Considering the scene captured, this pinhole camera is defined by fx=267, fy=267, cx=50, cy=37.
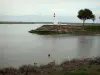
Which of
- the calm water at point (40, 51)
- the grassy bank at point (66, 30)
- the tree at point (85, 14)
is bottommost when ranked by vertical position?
the grassy bank at point (66, 30)

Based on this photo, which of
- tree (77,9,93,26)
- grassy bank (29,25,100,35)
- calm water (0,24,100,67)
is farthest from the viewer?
tree (77,9,93,26)

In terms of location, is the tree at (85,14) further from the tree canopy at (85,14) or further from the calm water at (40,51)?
the calm water at (40,51)

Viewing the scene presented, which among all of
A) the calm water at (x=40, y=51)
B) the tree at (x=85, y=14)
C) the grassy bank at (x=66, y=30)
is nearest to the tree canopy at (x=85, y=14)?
the tree at (x=85, y=14)

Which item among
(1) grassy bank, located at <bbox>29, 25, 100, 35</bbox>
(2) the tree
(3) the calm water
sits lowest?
(1) grassy bank, located at <bbox>29, 25, 100, 35</bbox>

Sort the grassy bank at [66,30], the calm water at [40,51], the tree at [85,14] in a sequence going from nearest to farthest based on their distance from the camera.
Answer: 1. the calm water at [40,51]
2. the grassy bank at [66,30]
3. the tree at [85,14]

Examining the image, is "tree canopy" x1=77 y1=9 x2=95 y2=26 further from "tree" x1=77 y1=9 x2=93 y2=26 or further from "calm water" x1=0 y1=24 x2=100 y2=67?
"calm water" x1=0 y1=24 x2=100 y2=67

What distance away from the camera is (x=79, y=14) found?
309ft

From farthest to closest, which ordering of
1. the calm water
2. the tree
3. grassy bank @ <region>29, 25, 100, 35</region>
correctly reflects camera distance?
the tree < grassy bank @ <region>29, 25, 100, 35</region> < the calm water

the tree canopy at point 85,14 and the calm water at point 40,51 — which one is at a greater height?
the tree canopy at point 85,14

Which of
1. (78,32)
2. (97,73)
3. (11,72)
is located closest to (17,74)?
A: (11,72)

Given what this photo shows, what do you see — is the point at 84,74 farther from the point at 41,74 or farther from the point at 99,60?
the point at 99,60

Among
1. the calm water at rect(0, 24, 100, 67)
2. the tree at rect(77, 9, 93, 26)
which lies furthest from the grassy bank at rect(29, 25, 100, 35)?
the calm water at rect(0, 24, 100, 67)

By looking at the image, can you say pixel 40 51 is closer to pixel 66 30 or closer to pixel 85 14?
pixel 66 30

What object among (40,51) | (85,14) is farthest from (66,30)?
(40,51)
